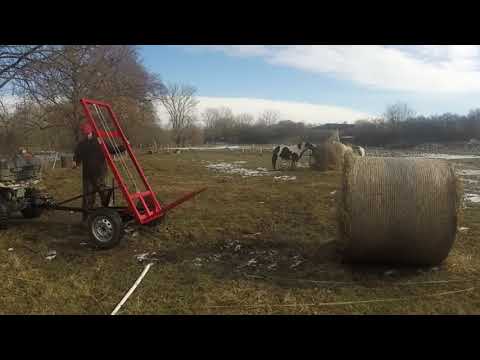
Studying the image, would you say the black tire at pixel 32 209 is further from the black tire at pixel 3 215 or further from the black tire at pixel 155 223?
the black tire at pixel 155 223

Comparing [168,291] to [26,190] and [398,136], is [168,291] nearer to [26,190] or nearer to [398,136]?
[26,190]

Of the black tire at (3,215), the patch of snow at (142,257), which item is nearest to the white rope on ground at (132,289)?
the patch of snow at (142,257)

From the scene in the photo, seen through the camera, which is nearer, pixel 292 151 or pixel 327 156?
pixel 327 156

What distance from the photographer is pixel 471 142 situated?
38.9 metres

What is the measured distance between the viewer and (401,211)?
A: 482 centimetres

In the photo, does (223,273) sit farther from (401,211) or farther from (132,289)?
(401,211)

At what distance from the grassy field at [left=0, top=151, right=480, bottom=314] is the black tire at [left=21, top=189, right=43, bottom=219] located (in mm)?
298

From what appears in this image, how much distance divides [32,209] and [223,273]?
536 cm

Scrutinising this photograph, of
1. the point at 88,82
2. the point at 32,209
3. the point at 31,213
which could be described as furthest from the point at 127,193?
the point at 88,82

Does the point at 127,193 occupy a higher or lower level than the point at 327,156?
lower

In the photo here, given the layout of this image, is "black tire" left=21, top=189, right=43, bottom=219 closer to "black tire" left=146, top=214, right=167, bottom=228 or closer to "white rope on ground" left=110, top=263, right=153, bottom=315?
"black tire" left=146, top=214, right=167, bottom=228

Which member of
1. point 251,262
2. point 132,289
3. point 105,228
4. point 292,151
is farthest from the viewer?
point 292,151

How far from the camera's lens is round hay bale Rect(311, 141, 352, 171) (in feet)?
65.9

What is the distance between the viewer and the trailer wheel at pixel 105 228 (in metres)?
6.17
